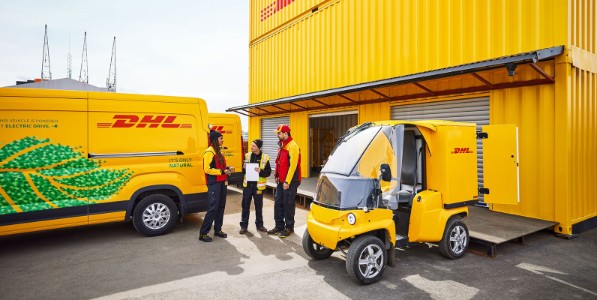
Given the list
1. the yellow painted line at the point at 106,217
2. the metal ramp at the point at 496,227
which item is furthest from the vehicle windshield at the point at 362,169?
the yellow painted line at the point at 106,217

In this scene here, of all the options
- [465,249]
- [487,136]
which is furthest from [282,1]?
[465,249]

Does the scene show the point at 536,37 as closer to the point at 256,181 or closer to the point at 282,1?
the point at 256,181

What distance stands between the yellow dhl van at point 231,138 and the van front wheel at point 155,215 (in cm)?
404

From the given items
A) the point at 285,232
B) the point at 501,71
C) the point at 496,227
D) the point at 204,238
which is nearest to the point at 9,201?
the point at 204,238

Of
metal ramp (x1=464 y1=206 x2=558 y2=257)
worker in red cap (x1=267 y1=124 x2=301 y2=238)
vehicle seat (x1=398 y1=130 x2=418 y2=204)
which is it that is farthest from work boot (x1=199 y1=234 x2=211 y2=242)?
metal ramp (x1=464 y1=206 x2=558 y2=257)

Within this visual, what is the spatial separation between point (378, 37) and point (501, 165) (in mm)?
5401

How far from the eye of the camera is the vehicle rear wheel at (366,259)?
3.83 metres

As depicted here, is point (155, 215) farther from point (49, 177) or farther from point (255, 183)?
point (255, 183)

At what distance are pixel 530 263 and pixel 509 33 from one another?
14.2ft

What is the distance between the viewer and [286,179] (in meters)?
5.71

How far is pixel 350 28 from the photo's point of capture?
10.2 meters

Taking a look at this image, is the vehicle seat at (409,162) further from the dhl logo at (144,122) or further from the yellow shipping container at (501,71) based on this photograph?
the dhl logo at (144,122)

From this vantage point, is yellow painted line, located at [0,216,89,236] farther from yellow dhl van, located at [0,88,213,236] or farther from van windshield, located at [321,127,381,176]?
van windshield, located at [321,127,381,176]

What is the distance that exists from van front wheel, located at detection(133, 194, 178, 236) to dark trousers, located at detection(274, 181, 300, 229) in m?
1.90
